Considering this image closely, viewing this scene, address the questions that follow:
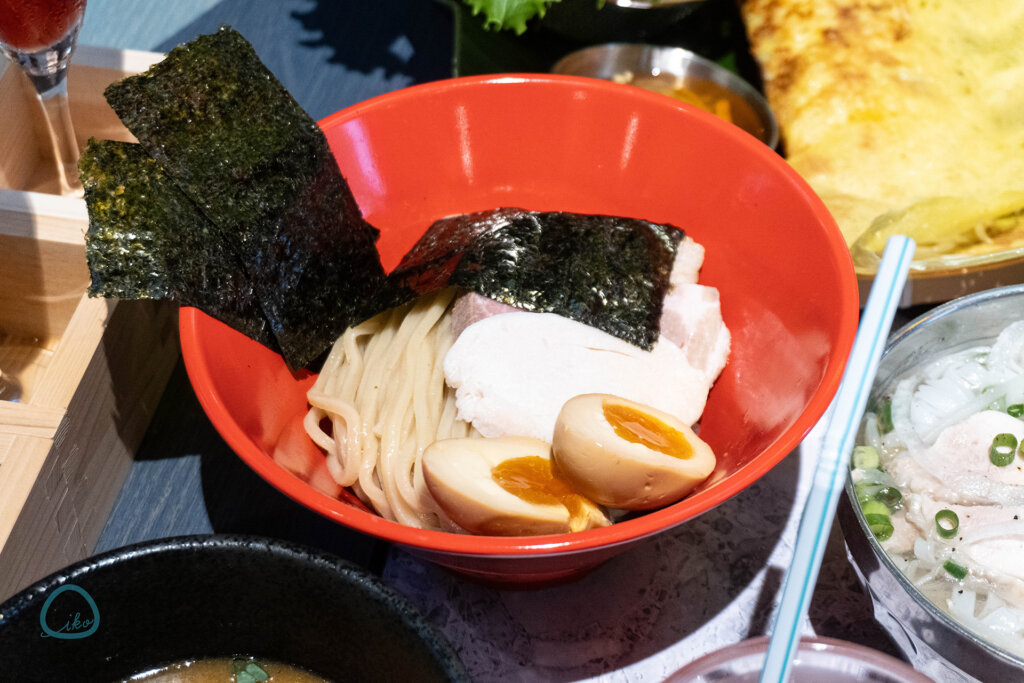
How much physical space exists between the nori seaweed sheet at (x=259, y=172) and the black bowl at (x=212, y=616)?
0.46 meters

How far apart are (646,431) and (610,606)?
1.18 ft

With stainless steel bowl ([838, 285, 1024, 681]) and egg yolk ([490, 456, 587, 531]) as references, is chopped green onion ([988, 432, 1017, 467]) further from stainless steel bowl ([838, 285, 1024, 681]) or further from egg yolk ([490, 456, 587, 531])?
egg yolk ([490, 456, 587, 531])

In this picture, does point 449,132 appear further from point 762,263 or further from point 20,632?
point 20,632

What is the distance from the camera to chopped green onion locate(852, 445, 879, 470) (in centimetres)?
138

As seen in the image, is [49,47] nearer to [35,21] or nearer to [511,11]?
[35,21]

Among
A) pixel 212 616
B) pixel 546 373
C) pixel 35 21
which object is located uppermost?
pixel 35 21

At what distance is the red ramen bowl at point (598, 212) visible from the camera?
1183mm

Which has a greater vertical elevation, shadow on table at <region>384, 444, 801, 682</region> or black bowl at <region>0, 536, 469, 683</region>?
black bowl at <region>0, 536, 469, 683</region>

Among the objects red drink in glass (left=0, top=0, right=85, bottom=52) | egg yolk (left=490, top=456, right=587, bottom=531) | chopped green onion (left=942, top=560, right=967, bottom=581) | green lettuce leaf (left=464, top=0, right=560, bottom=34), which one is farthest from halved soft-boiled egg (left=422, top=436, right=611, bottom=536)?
green lettuce leaf (left=464, top=0, right=560, bottom=34)

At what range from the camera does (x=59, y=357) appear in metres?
1.37

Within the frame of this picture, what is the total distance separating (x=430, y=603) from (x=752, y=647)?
0.53 metres

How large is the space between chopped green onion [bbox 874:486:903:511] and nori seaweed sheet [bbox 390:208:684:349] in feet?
1.39

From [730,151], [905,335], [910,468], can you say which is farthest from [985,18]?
[910,468]

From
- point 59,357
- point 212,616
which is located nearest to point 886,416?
point 212,616
